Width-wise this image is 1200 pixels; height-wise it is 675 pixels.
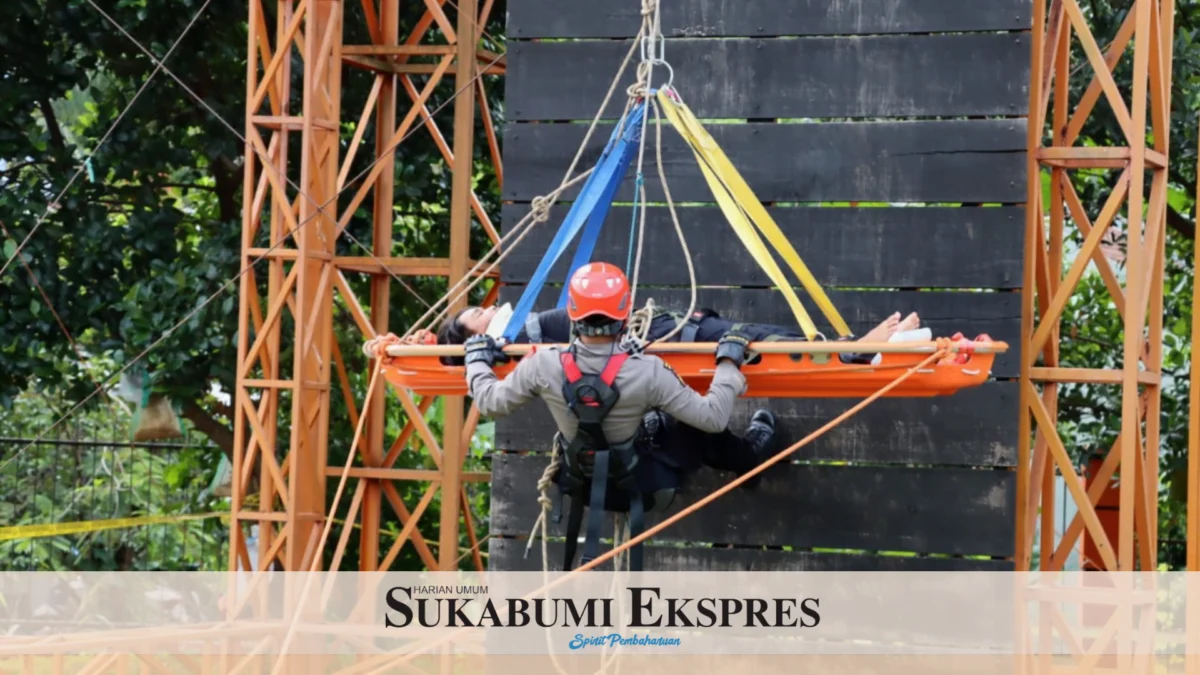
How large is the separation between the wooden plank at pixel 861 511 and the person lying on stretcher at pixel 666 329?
654mm

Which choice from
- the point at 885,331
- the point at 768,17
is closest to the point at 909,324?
the point at 885,331

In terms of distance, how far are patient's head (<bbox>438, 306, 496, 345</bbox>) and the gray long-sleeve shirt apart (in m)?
0.76

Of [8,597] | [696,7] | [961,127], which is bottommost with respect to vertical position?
[8,597]

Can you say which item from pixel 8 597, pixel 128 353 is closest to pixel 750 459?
pixel 128 353

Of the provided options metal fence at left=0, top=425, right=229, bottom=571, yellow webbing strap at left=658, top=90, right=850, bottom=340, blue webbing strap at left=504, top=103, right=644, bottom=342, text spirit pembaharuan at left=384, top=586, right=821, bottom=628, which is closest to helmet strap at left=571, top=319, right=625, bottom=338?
blue webbing strap at left=504, top=103, right=644, bottom=342

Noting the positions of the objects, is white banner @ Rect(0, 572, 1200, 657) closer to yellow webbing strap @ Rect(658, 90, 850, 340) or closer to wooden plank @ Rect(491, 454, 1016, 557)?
wooden plank @ Rect(491, 454, 1016, 557)

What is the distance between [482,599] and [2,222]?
582 cm

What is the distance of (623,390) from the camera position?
20.3 feet

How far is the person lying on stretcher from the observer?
6.48 metres

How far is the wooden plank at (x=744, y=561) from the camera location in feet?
23.3

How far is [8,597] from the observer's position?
16125 millimetres

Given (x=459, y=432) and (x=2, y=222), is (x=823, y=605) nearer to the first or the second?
(x=459, y=432)

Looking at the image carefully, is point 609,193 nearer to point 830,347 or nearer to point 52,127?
point 830,347

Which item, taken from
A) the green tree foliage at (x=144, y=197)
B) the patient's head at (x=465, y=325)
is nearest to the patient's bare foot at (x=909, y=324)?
the patient's head at (x=465, y=325)
